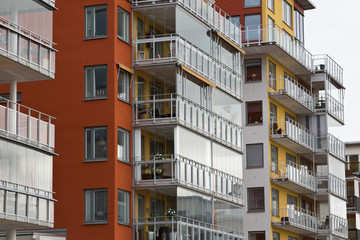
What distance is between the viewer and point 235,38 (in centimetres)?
5500

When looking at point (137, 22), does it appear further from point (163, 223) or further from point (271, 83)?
point (271, 83)

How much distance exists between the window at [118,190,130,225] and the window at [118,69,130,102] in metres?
4.11

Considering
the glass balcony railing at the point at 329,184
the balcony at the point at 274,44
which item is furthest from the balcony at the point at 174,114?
the glass balcony railing at the point at 329,184

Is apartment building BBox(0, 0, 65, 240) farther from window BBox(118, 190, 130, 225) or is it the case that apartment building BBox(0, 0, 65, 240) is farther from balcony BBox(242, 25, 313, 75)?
balcony BBox(242, 25, 313, 75)

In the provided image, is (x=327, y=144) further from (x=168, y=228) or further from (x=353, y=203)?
(x=168, y=228)

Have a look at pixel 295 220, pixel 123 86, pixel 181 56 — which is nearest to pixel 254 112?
pixel 295 220

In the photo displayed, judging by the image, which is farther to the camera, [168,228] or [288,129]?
[288,129]

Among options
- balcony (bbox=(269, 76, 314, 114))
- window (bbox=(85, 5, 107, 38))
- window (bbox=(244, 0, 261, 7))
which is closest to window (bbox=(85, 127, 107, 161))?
window (bbox=(85, 5, 107, 38))

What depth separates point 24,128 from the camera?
36938 mm

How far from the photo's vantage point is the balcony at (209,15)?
47.4 meters

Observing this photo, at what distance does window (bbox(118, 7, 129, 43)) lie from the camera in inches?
1825

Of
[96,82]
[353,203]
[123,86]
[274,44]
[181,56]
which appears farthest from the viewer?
[353,203]

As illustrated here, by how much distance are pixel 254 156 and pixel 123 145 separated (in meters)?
16.9

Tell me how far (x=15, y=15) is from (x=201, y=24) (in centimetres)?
1508
